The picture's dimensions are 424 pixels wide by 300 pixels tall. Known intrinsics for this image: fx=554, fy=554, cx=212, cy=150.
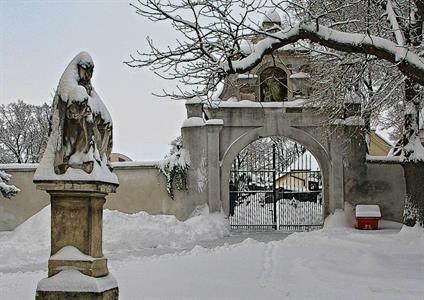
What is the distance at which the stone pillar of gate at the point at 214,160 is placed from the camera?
772 inches

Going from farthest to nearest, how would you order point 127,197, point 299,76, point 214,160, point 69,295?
point 299,76 → point 127,197 → point 214,160 → point 69,295

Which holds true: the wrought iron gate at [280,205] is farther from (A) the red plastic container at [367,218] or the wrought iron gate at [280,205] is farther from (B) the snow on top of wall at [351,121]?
(A) the red plastic container at [367,218]

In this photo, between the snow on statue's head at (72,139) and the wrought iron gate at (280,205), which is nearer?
the snow on statue's head at (72,139)

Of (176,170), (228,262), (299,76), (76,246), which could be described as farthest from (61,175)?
(299,76)

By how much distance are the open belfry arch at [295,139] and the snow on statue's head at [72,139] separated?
44.7 feet

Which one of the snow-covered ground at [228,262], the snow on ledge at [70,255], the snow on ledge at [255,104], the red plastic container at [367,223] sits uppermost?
the snow on ledge at [255,104]

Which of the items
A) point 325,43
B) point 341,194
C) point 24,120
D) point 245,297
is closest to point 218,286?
point 245,297

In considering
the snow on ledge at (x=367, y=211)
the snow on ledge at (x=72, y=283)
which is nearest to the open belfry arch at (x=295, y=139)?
the snow on ledge at (x=367, y=211)

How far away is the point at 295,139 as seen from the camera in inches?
802

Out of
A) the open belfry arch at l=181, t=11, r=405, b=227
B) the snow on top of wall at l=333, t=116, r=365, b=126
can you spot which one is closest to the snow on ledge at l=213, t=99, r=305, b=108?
the open belfry arch at l=181, t=11, r=405, b=227

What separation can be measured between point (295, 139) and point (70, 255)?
15.4 m

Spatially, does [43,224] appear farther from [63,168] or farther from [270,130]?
[63,168]

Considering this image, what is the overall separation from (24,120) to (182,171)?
102 ft

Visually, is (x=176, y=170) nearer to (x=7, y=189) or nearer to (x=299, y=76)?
(x=7, y=189)
